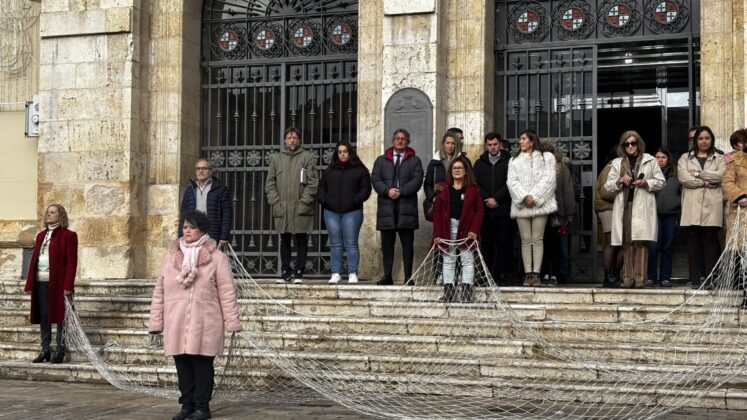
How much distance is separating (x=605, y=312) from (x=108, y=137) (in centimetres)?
740

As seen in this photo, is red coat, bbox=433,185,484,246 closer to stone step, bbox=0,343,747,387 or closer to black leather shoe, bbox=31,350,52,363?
stone step, bbox=0,343,747,387

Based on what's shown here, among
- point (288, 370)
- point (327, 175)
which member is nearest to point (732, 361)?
point (288, 370)

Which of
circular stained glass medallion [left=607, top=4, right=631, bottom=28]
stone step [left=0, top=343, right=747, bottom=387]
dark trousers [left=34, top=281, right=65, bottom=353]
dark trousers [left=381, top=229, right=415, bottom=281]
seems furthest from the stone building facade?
stone step [left=0, top=343, right=747, bottom=387]

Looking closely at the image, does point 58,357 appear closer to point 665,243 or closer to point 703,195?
point 665,243

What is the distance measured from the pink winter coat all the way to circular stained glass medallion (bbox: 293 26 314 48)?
748cm

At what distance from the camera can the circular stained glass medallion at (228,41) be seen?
621 inches

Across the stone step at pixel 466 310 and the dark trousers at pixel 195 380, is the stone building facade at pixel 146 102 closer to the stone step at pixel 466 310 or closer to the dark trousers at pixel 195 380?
the stone step at pixel 466 310

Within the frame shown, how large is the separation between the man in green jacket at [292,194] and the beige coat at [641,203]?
3440 mm

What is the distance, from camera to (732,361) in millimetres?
8969

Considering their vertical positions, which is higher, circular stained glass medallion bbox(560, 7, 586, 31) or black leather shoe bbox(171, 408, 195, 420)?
circular stained glass medallion bbox(560, 7, 586, 31)

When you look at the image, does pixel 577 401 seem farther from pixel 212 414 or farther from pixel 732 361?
pixel 212 414

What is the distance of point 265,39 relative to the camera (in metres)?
15.6

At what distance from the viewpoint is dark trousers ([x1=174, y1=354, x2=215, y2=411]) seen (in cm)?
823

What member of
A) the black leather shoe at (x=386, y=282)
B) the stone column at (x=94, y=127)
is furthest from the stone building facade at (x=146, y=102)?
the black leather shoe at (x=386, y=282)
